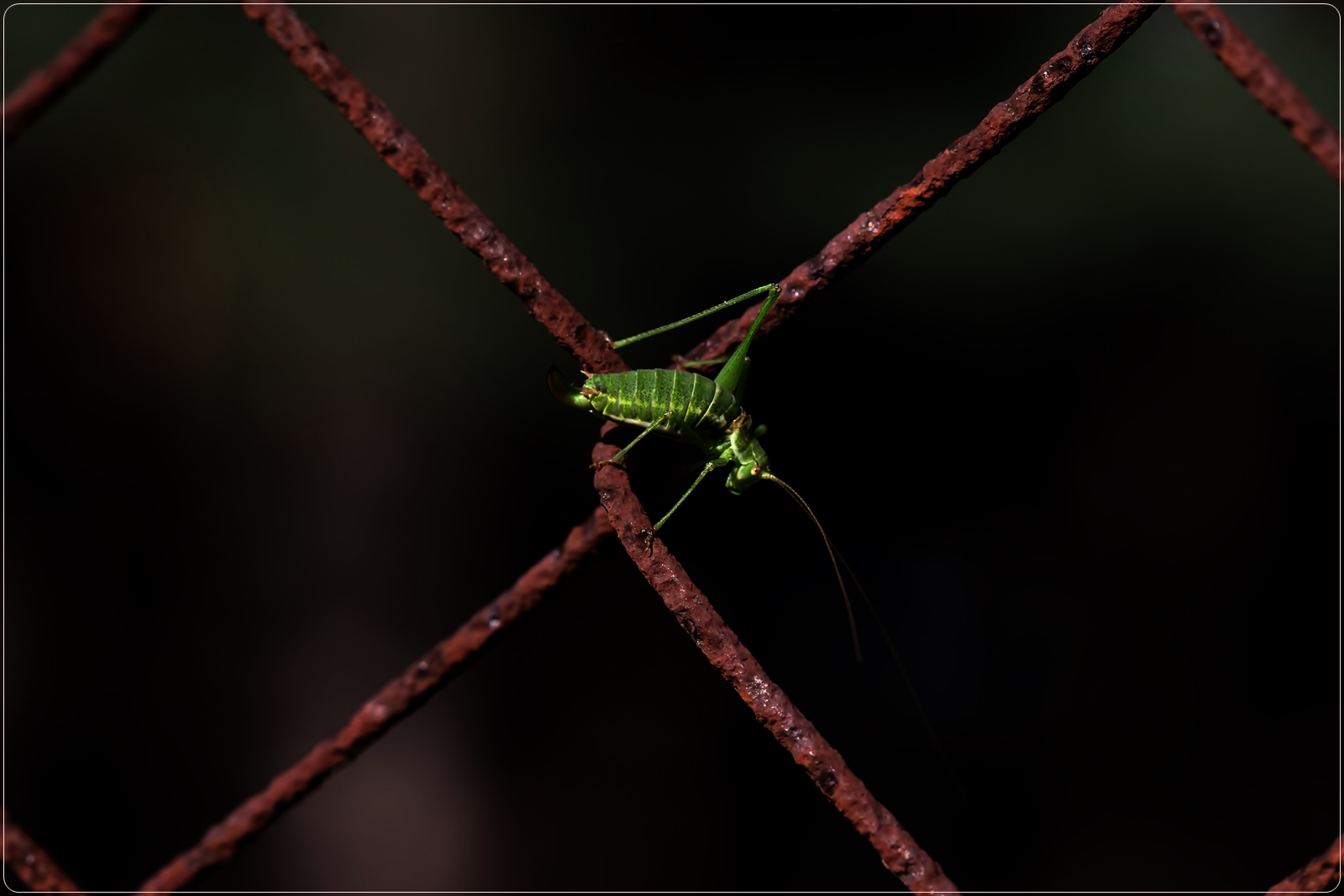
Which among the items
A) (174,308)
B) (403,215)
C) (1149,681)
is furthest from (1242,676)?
(174,308)

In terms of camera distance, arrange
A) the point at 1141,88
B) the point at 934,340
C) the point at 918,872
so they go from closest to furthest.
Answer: the point at 918,872 < the point at 1141,88 < the point at 934,340

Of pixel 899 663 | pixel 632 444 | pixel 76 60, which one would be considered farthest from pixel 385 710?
pixel 76 60

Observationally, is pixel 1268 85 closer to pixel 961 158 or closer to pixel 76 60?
pixel 961 158

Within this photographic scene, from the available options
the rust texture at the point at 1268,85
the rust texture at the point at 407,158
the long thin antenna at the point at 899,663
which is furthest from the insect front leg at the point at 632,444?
the rust texture at the point at 1268,85

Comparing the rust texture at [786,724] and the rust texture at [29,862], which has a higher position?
the rust texture at [29,862]

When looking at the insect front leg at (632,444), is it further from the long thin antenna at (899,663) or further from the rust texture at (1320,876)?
the rust texture at (1320,876)

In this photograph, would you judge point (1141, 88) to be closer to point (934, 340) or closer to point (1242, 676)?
point (934, 340)
